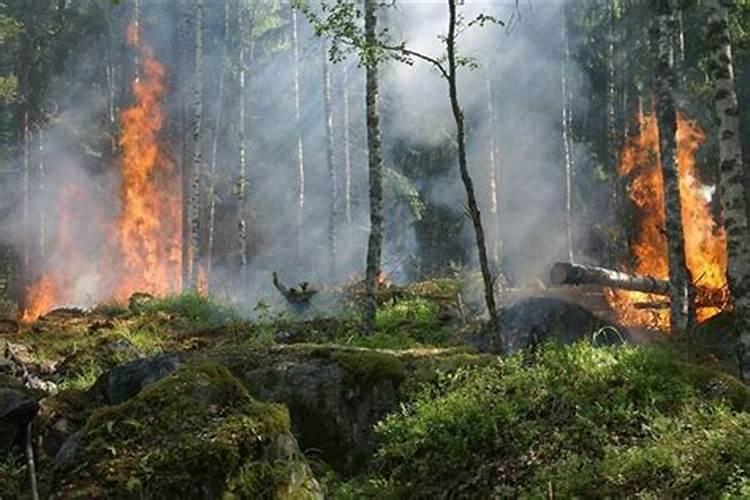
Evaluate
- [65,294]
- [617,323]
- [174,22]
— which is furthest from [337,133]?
[617,323]

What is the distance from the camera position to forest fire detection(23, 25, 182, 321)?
111 feet

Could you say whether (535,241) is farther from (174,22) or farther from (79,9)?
(79,9)

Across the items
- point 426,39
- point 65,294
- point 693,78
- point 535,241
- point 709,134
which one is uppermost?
point 426,39

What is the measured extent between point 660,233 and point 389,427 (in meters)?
12.6

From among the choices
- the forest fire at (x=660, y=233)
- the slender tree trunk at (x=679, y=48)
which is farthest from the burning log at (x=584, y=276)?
the slender tree trunk at (x=679, y=48)

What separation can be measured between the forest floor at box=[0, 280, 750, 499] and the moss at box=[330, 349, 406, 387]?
2cm

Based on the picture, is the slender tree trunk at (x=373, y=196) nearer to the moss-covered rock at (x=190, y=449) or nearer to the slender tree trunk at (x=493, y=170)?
the moss-covered rock at (x=190, y=449)

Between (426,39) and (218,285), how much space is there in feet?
52.1

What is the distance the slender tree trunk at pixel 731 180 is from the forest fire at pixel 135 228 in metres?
26.8

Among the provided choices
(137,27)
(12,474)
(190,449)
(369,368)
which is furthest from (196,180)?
(190,449)

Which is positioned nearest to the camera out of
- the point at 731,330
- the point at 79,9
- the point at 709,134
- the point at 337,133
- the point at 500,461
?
the point at 500,461

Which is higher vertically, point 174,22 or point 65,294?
point 174,22

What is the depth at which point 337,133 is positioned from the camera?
133 feet

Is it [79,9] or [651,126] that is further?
[79,9]
